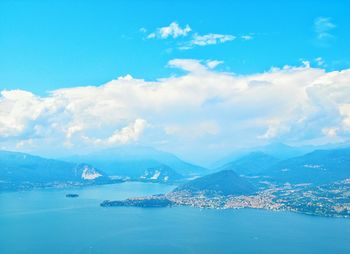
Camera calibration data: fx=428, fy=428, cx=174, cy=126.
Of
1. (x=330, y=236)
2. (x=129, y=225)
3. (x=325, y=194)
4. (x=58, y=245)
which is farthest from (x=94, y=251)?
(x=325, y=194)

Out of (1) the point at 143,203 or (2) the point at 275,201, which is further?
(1) the point at 143,203

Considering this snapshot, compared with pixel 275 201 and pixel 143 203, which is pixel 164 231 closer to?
pixel 143 203

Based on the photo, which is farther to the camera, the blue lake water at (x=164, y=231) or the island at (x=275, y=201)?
the island at (x=275, y=201)

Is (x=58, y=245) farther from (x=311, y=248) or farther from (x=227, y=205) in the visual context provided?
(x=227, y=205)

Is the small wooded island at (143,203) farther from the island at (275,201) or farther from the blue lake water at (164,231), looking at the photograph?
the blue lake water at (164,231)

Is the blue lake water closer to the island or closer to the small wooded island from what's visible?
the small wooded island

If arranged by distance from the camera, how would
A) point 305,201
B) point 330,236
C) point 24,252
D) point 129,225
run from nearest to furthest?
1. point 24,252
2. point 330,236
3. point 129,225
4. point 305,201

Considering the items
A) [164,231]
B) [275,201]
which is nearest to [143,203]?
[275,201]

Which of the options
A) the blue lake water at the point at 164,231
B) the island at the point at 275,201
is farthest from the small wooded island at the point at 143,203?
the blue lake water at the point at 164,231
